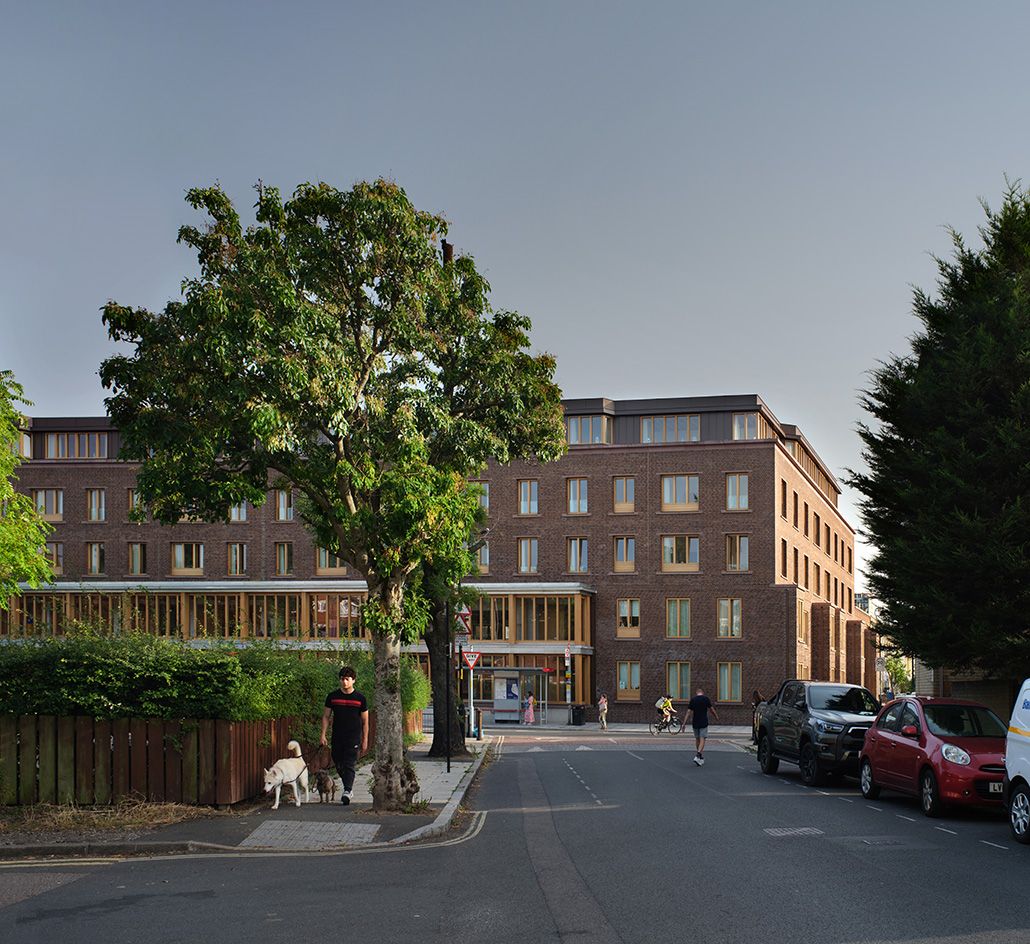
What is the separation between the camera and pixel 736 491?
63.6 metres

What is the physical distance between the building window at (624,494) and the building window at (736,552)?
5375mm

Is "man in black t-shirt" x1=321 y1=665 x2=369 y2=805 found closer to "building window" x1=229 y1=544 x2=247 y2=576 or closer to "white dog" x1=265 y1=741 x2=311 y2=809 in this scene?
"white dog" x1=265 y1=741 x2=311 y2=809

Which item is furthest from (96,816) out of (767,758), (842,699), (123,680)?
(767,758)

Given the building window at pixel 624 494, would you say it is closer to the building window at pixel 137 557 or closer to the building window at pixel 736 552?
the building window at pixel 736 552

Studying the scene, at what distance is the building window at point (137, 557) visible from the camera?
234ft

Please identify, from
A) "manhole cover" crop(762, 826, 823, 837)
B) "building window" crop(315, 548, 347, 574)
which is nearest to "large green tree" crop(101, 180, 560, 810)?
"manhole cover" crop(762, 826, 823, 837)

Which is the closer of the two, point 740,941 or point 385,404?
point 740,941

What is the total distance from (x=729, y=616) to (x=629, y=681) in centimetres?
606

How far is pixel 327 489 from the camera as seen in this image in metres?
17.1

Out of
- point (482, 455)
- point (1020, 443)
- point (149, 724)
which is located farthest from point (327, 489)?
point (1020, 443)

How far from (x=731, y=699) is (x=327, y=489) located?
47.8 metres

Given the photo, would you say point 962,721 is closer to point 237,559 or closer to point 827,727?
point 827,727

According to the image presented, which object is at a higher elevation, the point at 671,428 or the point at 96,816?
the point at 671,428

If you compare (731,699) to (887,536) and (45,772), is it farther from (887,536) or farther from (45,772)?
(45,772)
